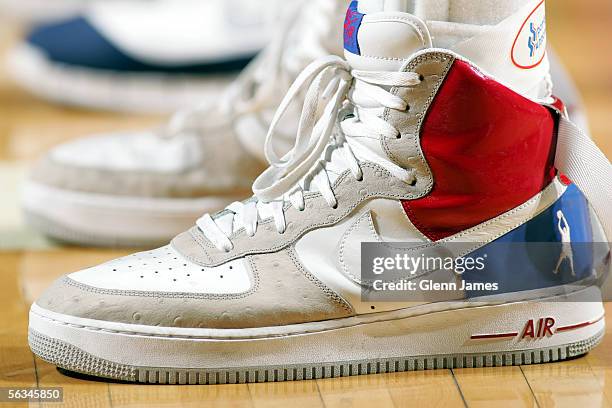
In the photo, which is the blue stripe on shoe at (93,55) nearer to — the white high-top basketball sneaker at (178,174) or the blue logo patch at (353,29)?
the white high-top basketball sneaker at (178,174)

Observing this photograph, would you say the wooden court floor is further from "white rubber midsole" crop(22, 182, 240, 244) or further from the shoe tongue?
the shoe tongue

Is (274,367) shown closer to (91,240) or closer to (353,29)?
(353,29)

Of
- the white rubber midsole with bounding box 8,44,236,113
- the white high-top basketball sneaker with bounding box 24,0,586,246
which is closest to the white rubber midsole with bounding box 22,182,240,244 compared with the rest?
the white high-top basketball sneaker with bounding box 24,0,586,246

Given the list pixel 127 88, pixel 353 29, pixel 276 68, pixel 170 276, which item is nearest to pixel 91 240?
Answer: pixel 276 68

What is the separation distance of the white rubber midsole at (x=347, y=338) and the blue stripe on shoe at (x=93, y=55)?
1198mm

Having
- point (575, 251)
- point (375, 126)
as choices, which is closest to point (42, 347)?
point (375, 126)

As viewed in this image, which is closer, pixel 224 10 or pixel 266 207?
pixel 266 207

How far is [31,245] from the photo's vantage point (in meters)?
1.52

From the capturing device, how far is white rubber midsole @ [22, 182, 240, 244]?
151 cm

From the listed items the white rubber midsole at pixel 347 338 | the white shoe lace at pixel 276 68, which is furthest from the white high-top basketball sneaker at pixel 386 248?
the white shoe lace at pixel 276 68

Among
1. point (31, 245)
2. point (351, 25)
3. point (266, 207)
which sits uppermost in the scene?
point (351, 25)

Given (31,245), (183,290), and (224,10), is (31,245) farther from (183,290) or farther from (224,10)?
(224,10)

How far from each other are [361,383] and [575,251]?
217 mm

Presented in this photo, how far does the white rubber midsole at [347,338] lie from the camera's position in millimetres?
1031
